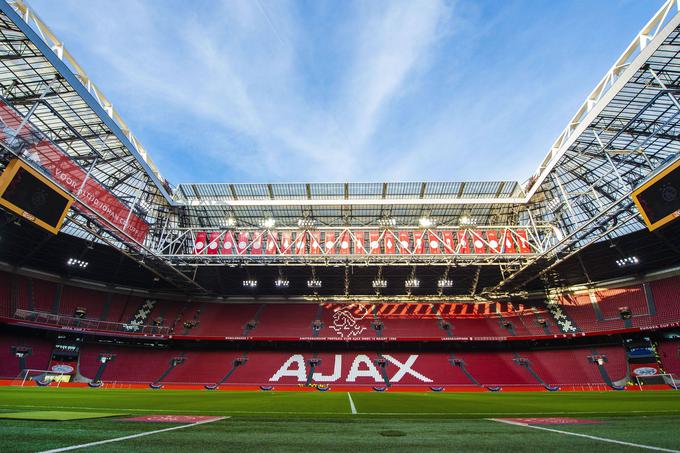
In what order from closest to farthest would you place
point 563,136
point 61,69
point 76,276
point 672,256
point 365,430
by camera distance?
point 365,430 < point 61,69 < point 563,136 < point 672,256 < point 76,276

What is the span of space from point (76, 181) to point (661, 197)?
33025 mm

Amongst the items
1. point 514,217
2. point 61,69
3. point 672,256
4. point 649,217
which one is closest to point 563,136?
point 649,217

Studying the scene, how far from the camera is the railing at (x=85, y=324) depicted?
29.6 m

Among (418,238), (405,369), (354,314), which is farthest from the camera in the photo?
(354,314)

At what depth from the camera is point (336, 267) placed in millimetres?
33469

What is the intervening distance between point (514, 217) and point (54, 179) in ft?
120

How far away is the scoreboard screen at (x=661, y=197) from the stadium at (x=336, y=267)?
73 mm

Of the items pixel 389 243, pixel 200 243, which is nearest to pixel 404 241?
pixel 389 243

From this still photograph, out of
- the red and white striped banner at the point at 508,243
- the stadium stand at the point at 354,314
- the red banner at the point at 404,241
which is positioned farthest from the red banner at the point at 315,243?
the red and white striped banner at the point at 508,243

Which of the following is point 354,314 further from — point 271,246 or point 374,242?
point 271,246

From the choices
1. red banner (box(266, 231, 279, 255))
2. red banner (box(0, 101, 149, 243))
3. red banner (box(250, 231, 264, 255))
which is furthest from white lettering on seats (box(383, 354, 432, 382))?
red banner (box(0, 101, 149, 243))

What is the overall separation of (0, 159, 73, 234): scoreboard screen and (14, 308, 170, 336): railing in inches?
773

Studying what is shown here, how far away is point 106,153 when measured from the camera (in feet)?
75.5

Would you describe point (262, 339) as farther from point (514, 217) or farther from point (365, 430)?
point (365, 430)
